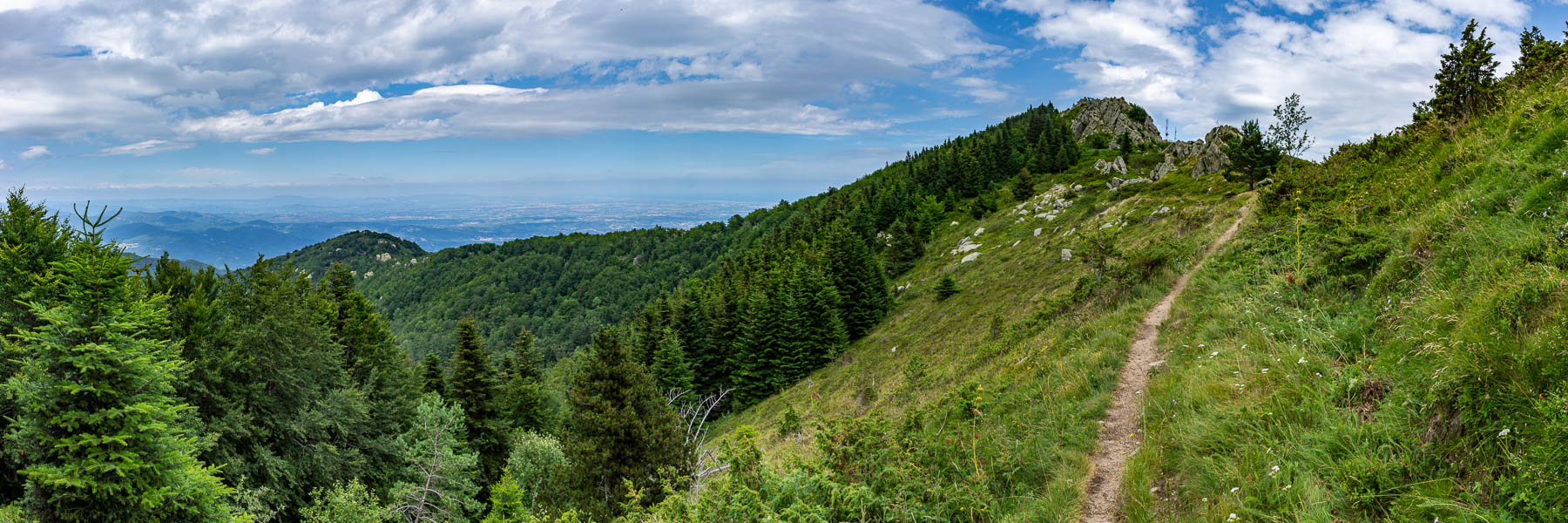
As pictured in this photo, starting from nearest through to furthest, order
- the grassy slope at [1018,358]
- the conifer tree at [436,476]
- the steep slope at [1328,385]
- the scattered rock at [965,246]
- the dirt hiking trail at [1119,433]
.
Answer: the steep slope at [1328,385] → the dirt hiking trail at [1119,433] → the grassy slope at [1018,358] → the conifer tree at [436,476] → the scattered rock at [965,246]

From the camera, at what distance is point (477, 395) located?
27594 mm

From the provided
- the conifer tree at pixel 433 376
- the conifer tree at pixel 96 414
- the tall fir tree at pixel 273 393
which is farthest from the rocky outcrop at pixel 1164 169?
the conifer tree at pixel 96 414

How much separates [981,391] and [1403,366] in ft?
16.6

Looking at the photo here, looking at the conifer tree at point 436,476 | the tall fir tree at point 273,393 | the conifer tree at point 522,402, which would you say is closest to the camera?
the tall fir tree at point 273,393

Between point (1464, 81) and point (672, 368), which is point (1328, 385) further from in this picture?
point (672, 368)

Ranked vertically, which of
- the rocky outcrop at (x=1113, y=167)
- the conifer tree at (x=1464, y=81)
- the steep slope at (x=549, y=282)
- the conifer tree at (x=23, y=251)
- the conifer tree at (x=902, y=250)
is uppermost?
the rocky outcrop at (x=1113, y=167)

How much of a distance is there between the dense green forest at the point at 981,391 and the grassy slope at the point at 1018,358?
10 cm

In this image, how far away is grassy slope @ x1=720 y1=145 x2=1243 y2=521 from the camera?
7098 mm

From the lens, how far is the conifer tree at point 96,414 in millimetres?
11016

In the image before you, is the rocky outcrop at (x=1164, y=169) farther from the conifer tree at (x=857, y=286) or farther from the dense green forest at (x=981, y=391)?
the conifer tree at (x=857, y=286)

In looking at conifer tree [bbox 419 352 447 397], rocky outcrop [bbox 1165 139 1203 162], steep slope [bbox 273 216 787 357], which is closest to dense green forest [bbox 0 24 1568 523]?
conifer tree [bbox 419 352 447 397]

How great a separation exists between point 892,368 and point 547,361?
112371mm

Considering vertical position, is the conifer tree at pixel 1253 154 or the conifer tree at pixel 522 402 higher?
the conifer tree at pixel 1253 154

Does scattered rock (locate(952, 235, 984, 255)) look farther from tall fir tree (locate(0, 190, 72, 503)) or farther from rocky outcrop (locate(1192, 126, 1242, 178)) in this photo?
tall fir tree (locate(0, 190, 72, 503))
